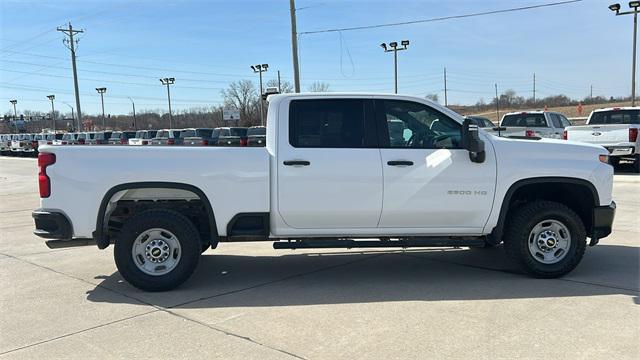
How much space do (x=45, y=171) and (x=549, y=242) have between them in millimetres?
Answer: 5202

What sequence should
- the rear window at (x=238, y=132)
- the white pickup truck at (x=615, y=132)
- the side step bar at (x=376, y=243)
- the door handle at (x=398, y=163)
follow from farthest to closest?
the rear window at (x=238, y=132) → the white pickup truck at (x=615, y=132) → the side step bar at (x=376, y=243) → the door handle at (x=398, y=163)

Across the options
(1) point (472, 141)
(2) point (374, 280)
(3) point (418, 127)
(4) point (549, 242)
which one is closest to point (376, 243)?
(2) point (374, 280)

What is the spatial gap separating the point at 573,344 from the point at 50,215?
4804 mm

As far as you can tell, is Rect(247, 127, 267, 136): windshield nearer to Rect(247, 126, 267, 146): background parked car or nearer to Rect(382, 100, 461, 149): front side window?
Rect(247, 126, 267, 146): background parked car

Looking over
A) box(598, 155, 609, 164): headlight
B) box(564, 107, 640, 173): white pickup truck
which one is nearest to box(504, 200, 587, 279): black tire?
box(598, 155, 609, 164): headlight

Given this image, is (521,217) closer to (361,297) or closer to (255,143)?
(361,297)

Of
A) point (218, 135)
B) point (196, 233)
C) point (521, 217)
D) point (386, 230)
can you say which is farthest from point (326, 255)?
point (218, 135)

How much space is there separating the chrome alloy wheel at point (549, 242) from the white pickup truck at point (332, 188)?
11 mm

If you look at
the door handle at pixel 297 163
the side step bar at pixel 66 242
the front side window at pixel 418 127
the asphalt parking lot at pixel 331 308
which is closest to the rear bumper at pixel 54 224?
the side step bar at pixel 66 242

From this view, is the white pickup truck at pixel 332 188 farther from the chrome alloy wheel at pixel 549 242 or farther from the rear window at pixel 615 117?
the rear window at pixel 615 117

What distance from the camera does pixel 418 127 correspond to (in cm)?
567

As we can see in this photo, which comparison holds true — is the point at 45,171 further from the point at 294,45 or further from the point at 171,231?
the point at 294,45

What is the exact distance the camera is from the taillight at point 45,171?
5355 millimetres

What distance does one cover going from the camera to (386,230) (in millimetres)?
5645
